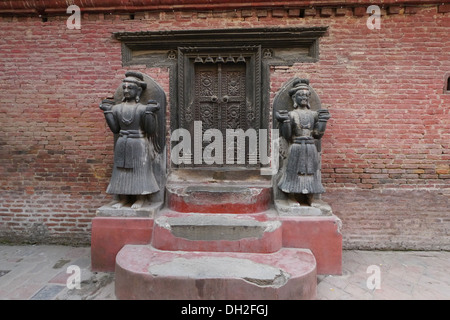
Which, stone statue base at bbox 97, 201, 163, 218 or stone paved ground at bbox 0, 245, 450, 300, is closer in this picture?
stone paved ground at bbox 0, 245, 450, 300

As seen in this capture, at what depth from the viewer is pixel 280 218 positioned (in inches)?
138

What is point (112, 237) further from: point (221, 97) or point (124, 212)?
point (221, 97)

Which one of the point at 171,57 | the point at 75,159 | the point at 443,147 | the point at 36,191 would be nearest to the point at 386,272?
the point at 443,147

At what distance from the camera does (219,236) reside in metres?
Result: 3.25

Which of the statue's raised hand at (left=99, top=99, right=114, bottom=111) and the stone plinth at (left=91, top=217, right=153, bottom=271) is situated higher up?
the statue's raised hand at (left=99, top=99, right=114, bottom=111)

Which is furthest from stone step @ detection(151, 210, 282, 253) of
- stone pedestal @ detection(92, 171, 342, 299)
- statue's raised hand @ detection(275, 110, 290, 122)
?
statue's raised hand @ detection(275, 110, 290, 122)

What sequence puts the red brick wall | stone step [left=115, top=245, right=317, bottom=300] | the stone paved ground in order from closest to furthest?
1. stone step [left=115, top=245, right=317, bottom=300]
2. the stone paved ground
3. the red brick wall

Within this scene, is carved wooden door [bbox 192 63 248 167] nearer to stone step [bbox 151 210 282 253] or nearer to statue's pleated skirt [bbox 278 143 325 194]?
statue's pleated skirt [bbox 278 143 325 194]

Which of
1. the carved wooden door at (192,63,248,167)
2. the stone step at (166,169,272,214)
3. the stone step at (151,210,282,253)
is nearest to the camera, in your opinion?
the stone step at (151,210,282,253)

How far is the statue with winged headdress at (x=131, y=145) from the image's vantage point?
3.66m

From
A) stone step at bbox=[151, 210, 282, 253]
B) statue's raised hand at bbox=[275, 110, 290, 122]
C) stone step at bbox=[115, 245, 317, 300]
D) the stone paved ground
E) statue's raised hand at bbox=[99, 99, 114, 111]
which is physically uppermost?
statue's raised hand at bbox=[99, 99, 114, 111]

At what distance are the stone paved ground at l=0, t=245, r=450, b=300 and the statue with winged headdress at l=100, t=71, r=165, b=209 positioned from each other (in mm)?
1077

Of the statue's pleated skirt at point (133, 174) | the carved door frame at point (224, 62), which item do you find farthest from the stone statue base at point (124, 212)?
the carved door frame at point (224, 62)

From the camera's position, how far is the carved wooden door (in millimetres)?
4434
